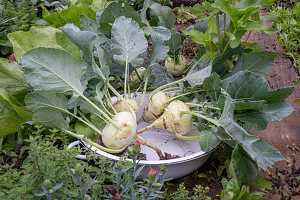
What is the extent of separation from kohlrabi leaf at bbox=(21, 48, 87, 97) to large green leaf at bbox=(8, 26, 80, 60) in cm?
32

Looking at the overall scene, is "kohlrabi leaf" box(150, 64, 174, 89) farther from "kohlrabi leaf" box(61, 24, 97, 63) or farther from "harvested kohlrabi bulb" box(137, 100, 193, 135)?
"kohlrabi leaf" box(61, 24, 97, 63)

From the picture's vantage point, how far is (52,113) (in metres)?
1.40

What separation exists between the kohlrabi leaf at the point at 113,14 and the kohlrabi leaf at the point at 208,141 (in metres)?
0.82

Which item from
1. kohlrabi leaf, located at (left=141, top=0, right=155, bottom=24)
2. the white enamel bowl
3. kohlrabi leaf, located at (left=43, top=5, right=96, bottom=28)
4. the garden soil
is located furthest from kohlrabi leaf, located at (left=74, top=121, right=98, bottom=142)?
kohlrabi leaf, located at (left=43, top=5, right=96, bottom=28)

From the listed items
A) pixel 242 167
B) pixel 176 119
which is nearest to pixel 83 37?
pixel 176 119

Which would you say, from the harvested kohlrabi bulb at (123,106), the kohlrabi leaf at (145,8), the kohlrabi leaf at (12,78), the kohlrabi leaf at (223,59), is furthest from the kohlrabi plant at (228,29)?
the kohlrabi leaf at (12,78)

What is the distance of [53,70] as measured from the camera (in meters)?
1.43

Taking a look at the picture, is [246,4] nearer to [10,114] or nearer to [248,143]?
[248,143]

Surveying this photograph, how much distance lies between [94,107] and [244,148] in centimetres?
72

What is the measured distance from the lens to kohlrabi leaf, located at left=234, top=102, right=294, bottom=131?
1305 millimetres

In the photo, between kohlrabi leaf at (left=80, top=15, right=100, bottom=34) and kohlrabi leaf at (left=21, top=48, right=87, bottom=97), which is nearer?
kohlrabi leaf at (left=21, top=48, right=87, bottom=97)

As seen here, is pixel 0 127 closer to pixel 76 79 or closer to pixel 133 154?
pixel 76 79

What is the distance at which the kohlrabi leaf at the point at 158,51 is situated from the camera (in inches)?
66.3

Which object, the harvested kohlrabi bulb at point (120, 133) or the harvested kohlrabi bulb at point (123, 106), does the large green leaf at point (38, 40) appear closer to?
the harvested kohlrabi bulb at point (123, 106)
